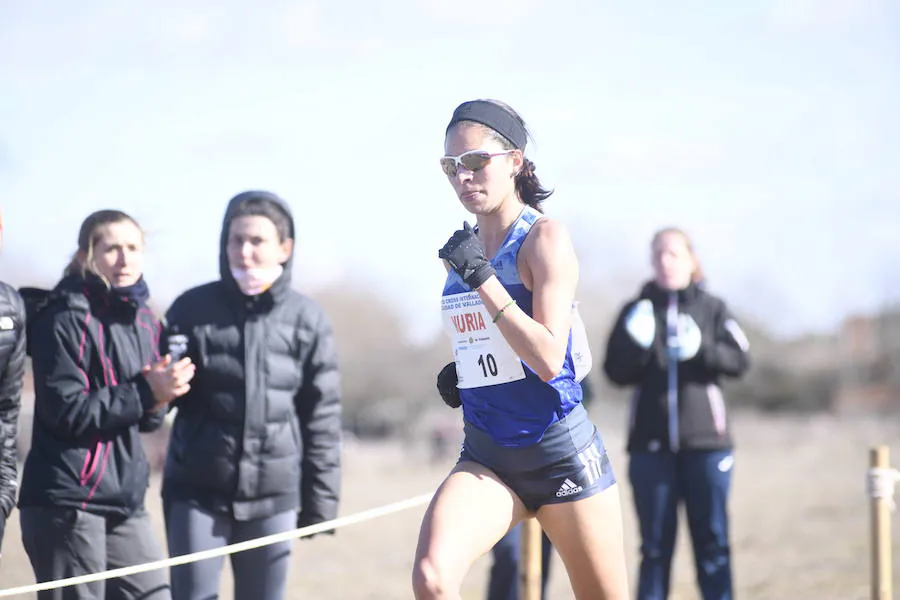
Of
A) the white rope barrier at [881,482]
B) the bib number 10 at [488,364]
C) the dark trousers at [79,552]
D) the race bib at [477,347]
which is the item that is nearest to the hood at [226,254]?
the dark trousers at [79,552]

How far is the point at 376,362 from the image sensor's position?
27.1 meters

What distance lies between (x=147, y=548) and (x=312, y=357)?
3.47 ft

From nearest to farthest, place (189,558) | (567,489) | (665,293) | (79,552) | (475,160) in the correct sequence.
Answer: (567,489) < (475,160) < (79,552) < (189,558) < (665,293)

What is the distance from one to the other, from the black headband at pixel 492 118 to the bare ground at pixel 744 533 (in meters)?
2.94

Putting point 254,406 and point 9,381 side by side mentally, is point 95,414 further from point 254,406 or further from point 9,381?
point 254,406

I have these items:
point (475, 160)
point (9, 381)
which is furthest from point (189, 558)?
point (475, 160)

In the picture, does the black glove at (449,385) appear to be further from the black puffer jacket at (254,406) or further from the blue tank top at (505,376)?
the black puffer jacket at (254,406)

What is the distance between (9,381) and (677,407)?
12.5ft

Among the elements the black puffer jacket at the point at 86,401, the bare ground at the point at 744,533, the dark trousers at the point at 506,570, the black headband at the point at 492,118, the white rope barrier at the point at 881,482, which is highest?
the black headband at the point at 492,118

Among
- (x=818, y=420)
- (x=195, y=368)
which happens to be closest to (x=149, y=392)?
(x=195, y=368)

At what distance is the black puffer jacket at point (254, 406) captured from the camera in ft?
16.1

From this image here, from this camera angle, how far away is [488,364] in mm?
3939

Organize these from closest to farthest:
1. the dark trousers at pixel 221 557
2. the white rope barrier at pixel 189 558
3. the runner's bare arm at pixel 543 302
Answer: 1. the runner's bare arm at pixel 543 302
2. the white rope barrier at pixel 189 558
3. the dark trousers at pixel 221 557

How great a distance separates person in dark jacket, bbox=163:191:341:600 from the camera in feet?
16.1
